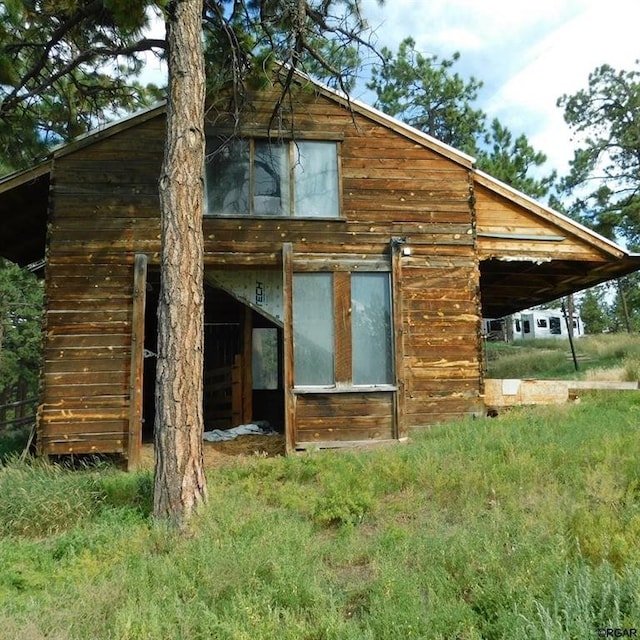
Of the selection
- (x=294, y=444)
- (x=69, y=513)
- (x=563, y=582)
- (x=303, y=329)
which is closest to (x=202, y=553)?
(x=69, y=513)

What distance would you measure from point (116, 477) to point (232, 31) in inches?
251

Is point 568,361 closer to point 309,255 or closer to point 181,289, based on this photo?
point 309,255

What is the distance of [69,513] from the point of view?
17.9ft

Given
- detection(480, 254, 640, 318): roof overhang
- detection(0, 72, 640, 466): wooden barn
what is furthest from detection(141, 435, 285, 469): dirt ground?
detection(480, 254, 640, 318): roof overhang

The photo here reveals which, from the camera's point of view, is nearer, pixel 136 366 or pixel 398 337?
pixel 136 366

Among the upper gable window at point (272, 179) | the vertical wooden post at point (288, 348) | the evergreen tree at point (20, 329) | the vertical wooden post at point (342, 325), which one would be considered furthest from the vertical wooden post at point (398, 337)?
the evergreen tree at point (20, 329)

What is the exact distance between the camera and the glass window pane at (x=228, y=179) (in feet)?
30.0

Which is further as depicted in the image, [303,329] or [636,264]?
[636,264]

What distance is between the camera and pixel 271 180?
30.6 ft

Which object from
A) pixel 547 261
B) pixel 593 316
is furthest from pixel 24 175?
pixel 593 316

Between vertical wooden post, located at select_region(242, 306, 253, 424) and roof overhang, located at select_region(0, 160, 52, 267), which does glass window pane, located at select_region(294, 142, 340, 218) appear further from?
roof overhang, located at select_region(0, 160, 52, 267)

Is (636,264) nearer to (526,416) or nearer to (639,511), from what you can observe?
(526,416)

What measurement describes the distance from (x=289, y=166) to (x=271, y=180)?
1.31ft

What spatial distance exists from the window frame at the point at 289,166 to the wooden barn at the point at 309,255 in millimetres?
26
